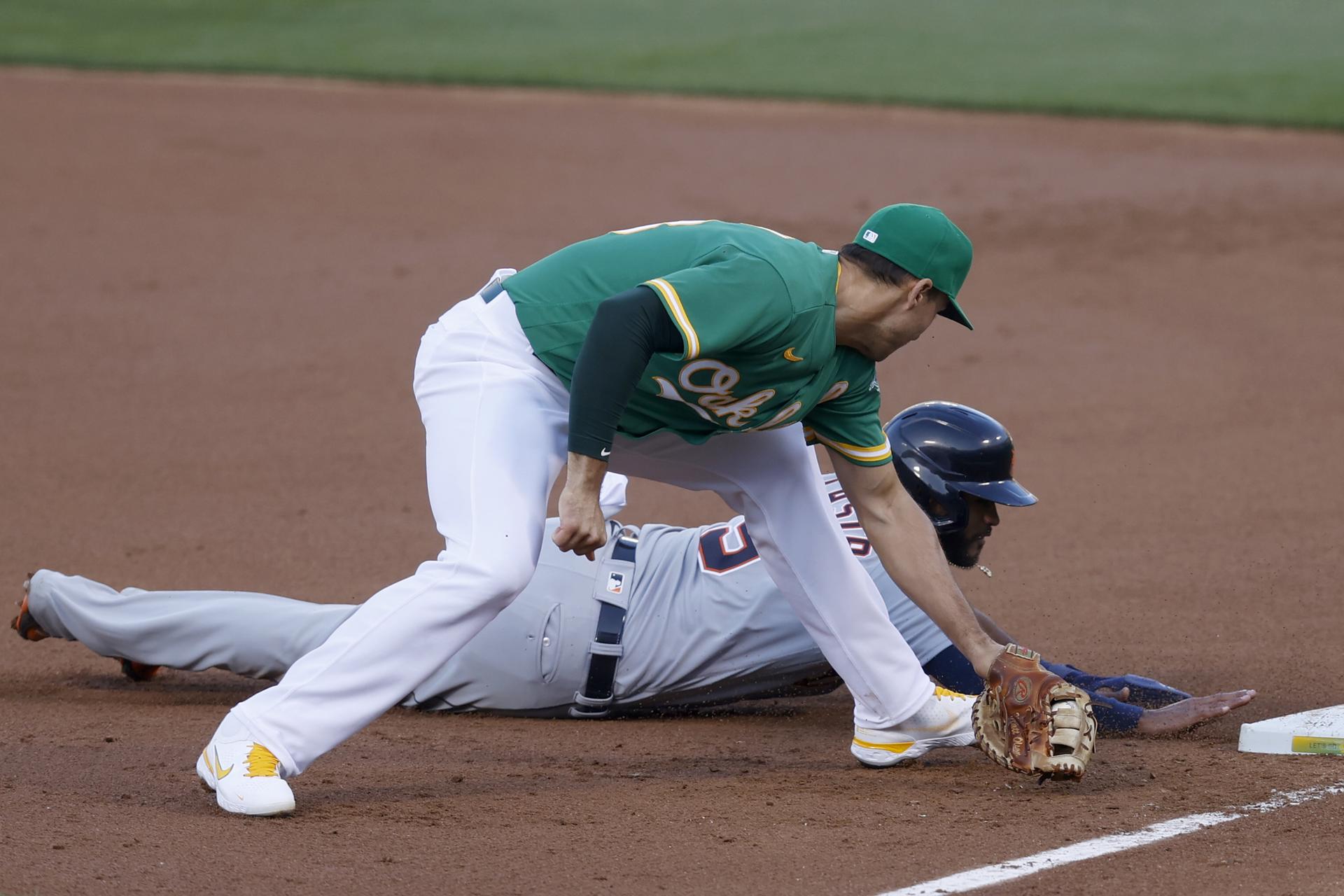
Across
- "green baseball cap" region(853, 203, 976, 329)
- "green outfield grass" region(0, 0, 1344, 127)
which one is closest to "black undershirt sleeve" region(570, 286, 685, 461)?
"green baseball cap" region(853, 203, 976, 329)

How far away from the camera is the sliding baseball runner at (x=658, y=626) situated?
12.7 feet

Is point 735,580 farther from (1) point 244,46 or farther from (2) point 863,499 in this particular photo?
(1) point 244,46

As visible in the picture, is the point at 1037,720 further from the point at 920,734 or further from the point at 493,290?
the point at 493,290

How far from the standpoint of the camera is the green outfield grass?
48.2 ft

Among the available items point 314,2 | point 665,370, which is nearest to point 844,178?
point 665,370

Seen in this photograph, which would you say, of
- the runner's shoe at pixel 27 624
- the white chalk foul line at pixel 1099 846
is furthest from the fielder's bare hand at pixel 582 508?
the runner's shoe at pixel 27 624

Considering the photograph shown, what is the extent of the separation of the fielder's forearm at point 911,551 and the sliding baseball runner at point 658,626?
0.30m

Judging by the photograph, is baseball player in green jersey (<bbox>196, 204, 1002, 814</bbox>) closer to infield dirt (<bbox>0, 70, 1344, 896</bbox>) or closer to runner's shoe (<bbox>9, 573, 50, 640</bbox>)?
infield dirt (<bbox>0, 70, 1344, 896</bbox>)

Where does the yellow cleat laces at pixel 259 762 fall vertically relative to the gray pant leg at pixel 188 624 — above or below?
above

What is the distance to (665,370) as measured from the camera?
3.21 meters

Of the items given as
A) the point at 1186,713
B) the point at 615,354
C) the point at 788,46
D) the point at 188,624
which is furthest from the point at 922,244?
the point at 788,46

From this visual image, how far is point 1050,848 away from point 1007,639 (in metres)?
0.90

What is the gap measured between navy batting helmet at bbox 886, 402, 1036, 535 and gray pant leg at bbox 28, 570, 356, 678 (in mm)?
1446

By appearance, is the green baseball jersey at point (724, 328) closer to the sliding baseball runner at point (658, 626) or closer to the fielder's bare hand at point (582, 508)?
the fielder's bare hand at point (582, 508)
